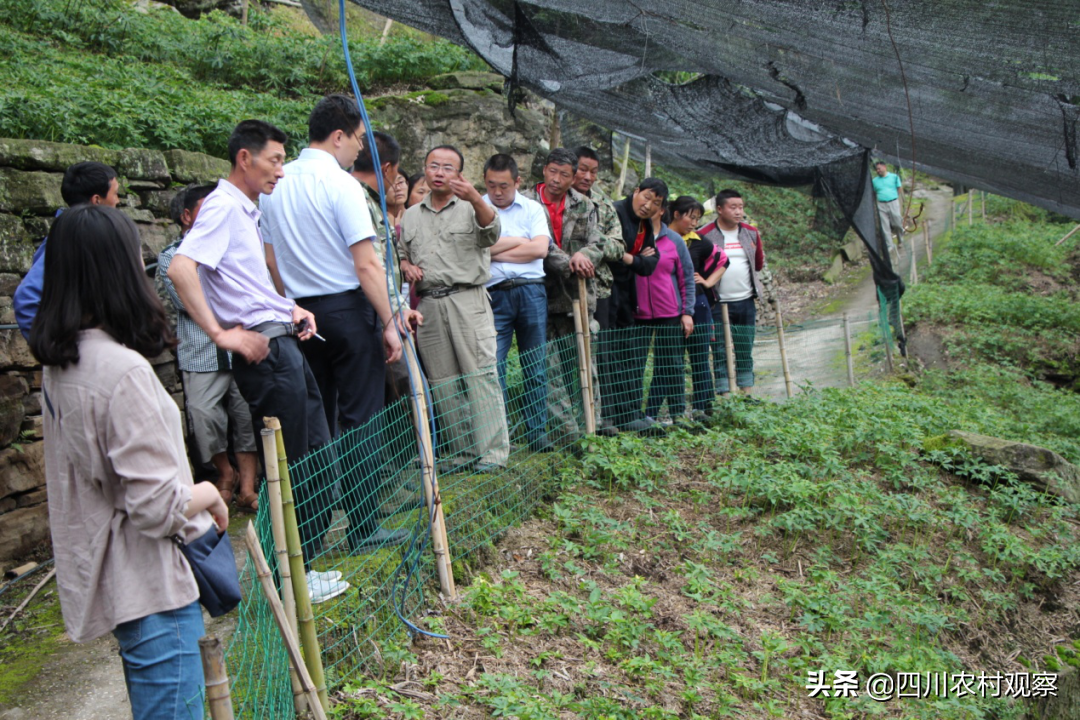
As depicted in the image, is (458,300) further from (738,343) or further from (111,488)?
(738,343)

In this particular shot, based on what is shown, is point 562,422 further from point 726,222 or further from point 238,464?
point 726,222

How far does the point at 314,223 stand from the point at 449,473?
1379 mm

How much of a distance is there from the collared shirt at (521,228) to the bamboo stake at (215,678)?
10.6ft

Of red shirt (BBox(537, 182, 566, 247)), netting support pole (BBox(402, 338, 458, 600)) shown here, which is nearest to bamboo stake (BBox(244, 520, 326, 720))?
netting support pole (BBox(402, 338, 458, 600))

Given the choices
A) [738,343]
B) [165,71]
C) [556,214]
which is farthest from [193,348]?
[165,71]

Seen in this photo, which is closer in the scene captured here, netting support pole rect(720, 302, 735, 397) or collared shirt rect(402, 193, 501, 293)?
collared shirt rect(402, 193, 501, 293)

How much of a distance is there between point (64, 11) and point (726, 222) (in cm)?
794

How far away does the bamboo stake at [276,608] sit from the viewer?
223 cm

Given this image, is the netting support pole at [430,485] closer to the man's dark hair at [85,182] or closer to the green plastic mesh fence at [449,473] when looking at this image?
the green plastic mesh fence at [449,473]

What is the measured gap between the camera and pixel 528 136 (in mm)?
9336

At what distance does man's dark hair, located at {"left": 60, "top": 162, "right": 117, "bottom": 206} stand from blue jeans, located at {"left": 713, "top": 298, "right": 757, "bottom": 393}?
14.8 ft

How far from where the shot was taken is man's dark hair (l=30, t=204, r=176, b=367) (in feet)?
6.44

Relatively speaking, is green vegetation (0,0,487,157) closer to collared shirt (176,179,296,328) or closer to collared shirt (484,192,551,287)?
collared shirt (484,192,551,287)

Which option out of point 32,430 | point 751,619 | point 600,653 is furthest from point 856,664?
point 32,430
